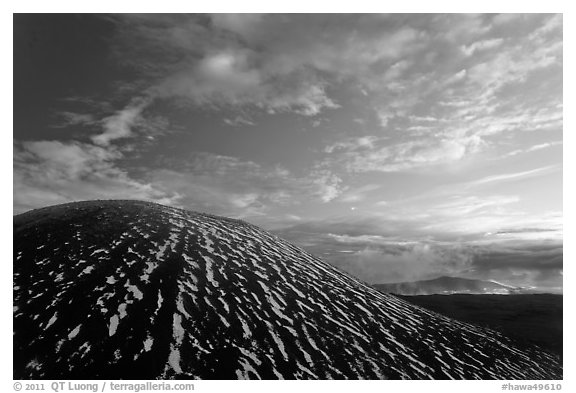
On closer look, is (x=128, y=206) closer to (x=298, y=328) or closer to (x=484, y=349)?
(x=298, y=328)

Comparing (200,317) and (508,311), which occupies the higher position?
(200,317)

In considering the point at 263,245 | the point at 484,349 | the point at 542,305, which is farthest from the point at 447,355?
the point at 542,305

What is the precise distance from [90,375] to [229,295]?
588 cm

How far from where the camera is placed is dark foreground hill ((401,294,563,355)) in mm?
39781

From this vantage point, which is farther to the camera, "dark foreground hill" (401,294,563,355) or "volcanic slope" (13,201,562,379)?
"dark foreground hill" (401,294,563,355)

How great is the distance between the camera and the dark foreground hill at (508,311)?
39.8 metres

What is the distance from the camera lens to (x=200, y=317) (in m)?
12.5

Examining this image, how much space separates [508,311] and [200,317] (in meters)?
61.3

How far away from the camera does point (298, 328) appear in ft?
45.3

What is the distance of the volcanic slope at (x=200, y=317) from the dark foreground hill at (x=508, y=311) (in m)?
20.9

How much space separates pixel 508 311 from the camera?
55.7 meters

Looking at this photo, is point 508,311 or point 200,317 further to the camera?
point 508,311

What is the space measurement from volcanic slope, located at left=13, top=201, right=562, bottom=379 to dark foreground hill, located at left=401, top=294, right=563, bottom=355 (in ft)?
68.7

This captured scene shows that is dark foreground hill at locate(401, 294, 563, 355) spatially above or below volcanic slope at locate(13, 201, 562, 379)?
below
